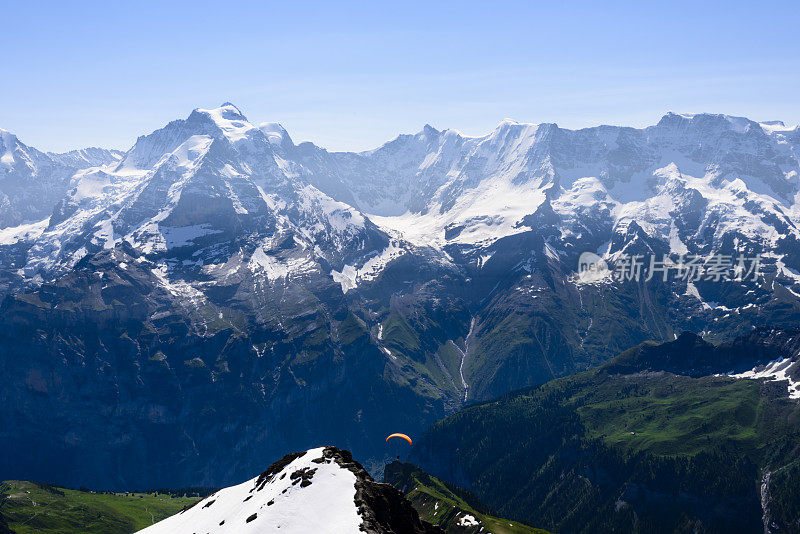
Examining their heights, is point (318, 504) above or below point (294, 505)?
above

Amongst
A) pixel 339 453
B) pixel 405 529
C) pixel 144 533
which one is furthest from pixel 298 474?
pixel 144 533

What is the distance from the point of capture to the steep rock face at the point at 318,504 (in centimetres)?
10706

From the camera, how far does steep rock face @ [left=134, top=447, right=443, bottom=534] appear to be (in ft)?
351

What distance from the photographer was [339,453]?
128 meters

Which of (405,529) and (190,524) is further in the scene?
(190,524)

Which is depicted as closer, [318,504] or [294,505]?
[318,504]

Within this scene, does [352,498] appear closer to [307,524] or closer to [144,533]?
[307,524]

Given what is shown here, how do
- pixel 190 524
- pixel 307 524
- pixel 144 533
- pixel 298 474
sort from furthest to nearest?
pixel 144 533, pixel 190 524, pixel 298 474, pixel 307 524

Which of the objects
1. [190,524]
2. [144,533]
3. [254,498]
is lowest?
[144,533]

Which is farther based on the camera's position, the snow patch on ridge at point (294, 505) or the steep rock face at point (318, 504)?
the snow patch on ridge at point (294, 505)

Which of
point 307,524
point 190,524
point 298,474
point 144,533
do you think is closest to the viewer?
point 307,524

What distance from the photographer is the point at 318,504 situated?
111 m

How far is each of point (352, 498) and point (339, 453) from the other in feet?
57.8

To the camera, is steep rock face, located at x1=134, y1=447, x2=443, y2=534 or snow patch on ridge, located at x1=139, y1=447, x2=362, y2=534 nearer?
steep rock face, located at x1=134, y1=447, x2=443, y2=534
